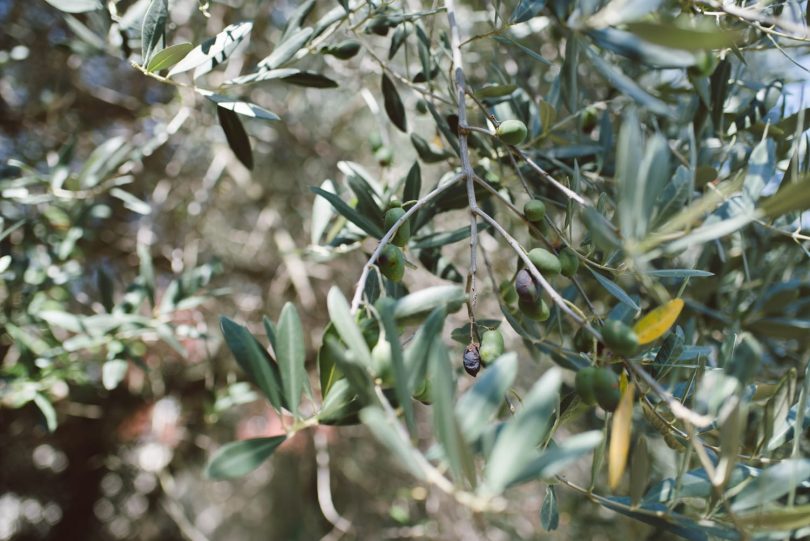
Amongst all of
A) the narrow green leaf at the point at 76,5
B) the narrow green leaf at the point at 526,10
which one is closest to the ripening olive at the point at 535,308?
the narrow green leaf at the point at 526,10

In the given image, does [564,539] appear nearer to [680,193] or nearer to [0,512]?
[680,193]

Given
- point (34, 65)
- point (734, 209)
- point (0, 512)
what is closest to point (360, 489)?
point (0, 512)

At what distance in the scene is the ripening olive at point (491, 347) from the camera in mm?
558

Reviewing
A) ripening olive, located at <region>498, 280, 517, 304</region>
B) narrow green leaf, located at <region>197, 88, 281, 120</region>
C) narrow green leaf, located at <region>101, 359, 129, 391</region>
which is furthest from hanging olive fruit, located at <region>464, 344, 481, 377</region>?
narrow green leaf, located at <region>101, 359, 129, 391</region>

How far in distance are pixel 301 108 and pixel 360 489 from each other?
183 cm

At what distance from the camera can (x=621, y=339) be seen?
49 cm

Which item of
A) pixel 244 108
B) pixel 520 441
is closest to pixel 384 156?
pixel 244 108

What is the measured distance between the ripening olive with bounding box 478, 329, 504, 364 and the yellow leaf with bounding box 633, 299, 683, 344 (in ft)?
0.42

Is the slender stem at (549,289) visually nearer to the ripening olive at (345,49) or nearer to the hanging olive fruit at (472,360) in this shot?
the hanging olive fruit at (472,360)

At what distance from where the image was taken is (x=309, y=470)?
2863 mm

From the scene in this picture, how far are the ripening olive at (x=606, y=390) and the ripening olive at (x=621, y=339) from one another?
0.03m

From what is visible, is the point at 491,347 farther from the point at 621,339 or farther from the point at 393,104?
the point at 393,104

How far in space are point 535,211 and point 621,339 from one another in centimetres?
22

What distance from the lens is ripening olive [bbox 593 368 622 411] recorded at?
50 cm
